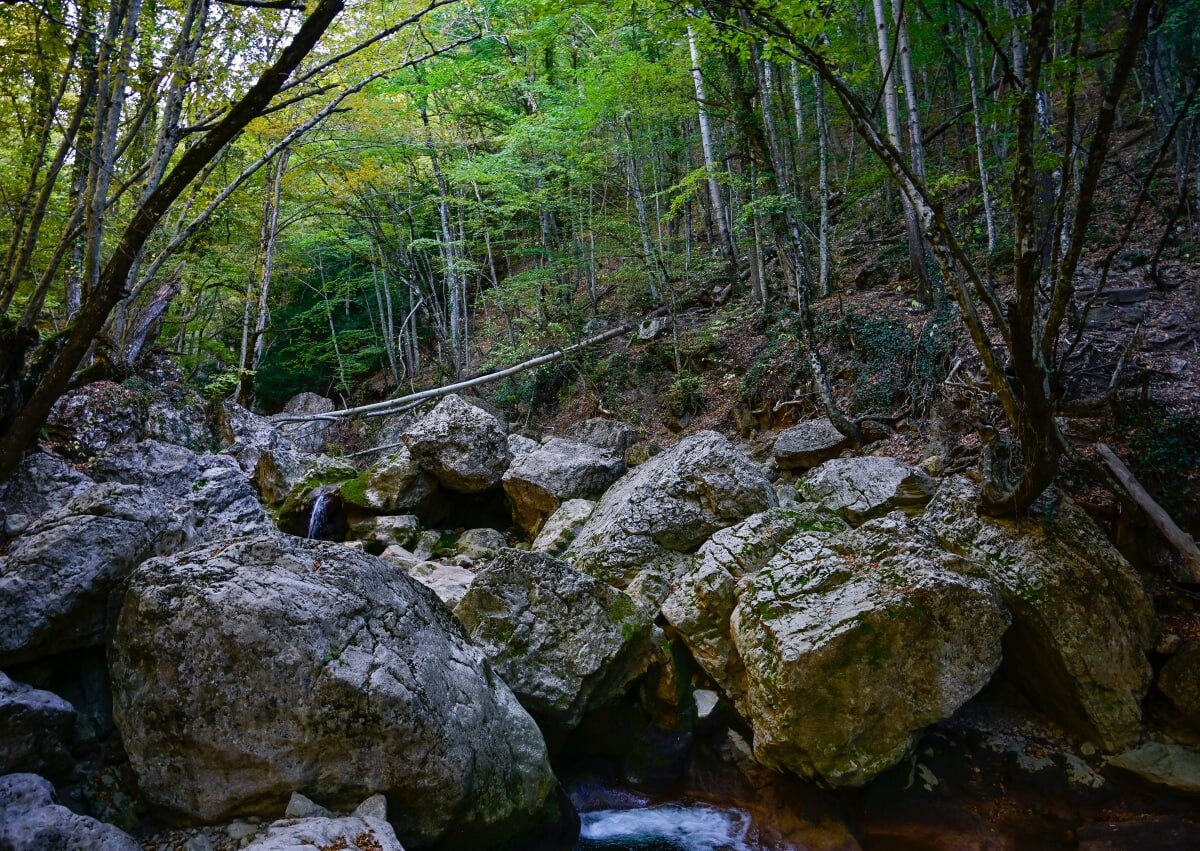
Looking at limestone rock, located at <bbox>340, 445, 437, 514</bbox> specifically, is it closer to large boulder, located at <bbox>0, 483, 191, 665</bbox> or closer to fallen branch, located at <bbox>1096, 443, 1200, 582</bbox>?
large boulder, located at <bbox>0, 483, 191, 665</bbox>

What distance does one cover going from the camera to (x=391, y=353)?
17.4 metres

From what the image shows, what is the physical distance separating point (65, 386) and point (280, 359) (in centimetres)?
1814

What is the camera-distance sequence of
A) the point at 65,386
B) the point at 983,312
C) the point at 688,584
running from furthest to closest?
the point at 983,312 < the point at 688,584 < the point at 65,386

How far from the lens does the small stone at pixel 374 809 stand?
11.0 feet

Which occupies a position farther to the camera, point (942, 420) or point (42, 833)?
point (942, 420)

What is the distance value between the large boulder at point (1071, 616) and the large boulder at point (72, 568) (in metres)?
5.94

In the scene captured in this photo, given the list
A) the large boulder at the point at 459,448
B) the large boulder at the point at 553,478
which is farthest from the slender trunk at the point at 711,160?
the large boulder at the point at 459,448

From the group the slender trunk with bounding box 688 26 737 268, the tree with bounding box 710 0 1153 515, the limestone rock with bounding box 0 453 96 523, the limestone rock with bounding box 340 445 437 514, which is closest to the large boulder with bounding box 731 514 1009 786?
the tree with bounding box 710 0 1153 515

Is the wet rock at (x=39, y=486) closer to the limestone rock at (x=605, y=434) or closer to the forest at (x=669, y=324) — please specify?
the forest at (x=669, y=324)

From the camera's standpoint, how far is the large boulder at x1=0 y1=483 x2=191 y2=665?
3.51 meters

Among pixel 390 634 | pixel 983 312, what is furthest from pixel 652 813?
pixel 983 312

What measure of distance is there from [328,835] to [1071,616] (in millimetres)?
5069

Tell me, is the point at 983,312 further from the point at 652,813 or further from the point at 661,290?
the point at 652,813

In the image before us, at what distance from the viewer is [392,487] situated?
9.83m
